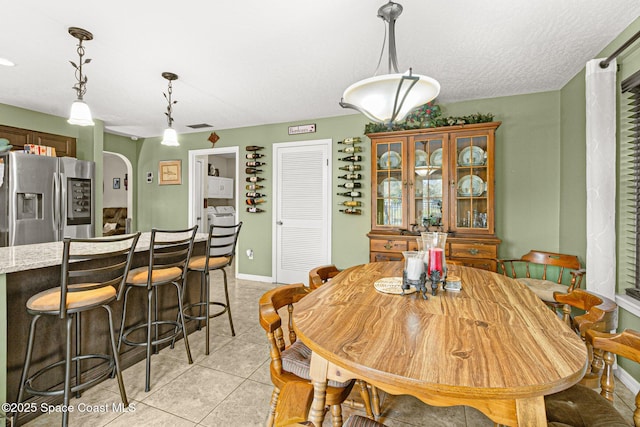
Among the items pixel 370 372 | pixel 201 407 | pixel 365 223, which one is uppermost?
pixel 365 223

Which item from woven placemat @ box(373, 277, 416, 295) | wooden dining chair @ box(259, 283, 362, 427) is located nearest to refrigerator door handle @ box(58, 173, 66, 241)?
wooden dining chair @ box(259, 283, 362, 427)

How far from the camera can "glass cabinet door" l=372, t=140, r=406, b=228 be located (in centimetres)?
352

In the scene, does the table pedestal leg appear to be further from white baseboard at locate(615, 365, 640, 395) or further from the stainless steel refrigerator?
the stainless steel refrigerator

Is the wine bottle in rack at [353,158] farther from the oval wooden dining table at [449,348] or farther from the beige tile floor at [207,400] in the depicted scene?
the oval wooden dining table at [449,348]

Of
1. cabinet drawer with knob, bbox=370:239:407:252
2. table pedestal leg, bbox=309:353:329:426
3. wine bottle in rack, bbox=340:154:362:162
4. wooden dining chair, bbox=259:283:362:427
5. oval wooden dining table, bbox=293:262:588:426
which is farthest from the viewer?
wine bottle in rack, bbox=340:154:362:162

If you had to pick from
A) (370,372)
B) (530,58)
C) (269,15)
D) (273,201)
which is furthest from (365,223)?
(370,372)

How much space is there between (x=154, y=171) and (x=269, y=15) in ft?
14.9

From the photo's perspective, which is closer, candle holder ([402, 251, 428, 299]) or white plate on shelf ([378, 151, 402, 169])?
candle holder ([402, 251, 428, 299])

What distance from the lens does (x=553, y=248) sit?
3352 millimetres

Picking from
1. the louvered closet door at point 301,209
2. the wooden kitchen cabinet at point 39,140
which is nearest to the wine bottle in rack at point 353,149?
the louvered closet door at point 301,209

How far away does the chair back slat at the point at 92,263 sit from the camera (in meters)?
1.51

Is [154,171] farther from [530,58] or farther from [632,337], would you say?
[632,337]

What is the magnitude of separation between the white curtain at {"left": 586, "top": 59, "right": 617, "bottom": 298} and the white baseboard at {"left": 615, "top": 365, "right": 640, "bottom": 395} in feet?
1.76

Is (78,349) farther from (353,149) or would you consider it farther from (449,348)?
(353,149)
